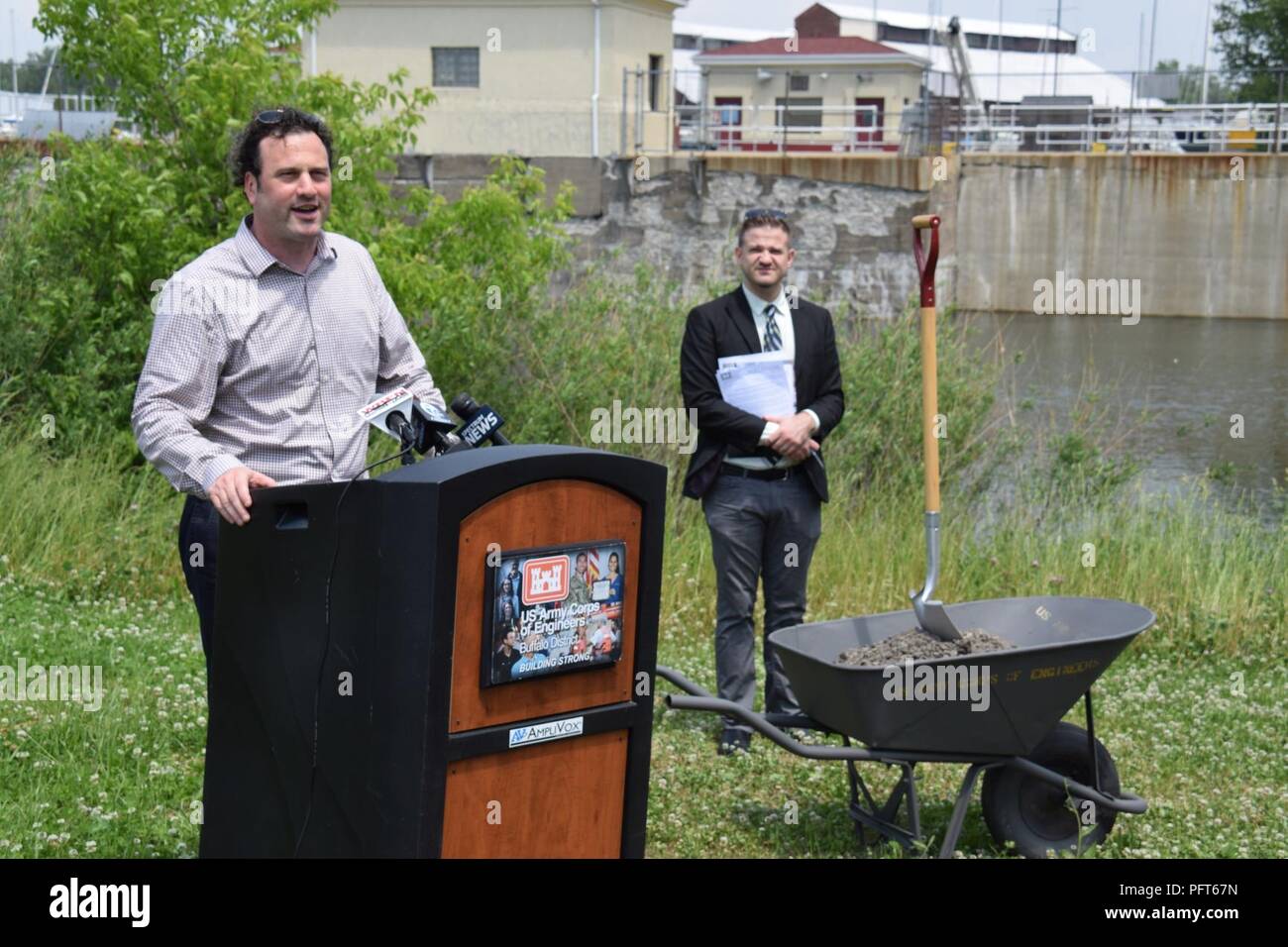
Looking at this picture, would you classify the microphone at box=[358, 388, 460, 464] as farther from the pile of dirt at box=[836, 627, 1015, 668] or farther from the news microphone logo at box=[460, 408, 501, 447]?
the pile of dirt at box=[836, 627, 1015, 668]

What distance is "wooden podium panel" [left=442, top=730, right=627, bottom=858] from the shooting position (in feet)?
11.6

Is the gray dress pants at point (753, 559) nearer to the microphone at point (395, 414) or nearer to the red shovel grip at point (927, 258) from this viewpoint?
the red shovel grip at point (927, 258)

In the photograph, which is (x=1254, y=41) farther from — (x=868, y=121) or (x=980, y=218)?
(x=980, y=218)

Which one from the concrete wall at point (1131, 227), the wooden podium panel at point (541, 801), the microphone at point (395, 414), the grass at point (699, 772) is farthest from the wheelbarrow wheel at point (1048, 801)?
the concrete wall at point (1131, 227)

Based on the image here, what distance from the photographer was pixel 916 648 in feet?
16.9

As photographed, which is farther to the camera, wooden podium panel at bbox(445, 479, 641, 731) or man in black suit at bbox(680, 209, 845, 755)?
man in black suit at bbox(680, 209, 845, 755)

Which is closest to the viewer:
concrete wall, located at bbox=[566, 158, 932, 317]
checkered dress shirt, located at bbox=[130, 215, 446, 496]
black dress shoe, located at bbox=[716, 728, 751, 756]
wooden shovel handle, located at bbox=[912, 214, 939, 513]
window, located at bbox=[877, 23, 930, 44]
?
checkered dress shirt, located at bbox=[130, 215, 446, 496]

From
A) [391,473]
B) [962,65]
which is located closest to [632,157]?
[962,65]

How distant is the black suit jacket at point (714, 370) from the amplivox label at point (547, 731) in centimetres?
278

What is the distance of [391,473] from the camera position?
3.51 metres

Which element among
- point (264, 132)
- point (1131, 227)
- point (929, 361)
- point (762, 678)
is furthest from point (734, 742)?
point (1131, 227)

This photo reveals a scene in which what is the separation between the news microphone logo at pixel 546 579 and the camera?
3549 mm

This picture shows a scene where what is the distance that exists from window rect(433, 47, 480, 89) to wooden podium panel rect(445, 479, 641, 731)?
1441 inches

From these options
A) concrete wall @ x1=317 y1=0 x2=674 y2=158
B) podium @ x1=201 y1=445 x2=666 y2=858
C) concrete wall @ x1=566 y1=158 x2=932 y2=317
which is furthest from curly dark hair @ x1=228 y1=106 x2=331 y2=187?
concrete wall @ x1=317 y1=0 x2=674 y2=158
